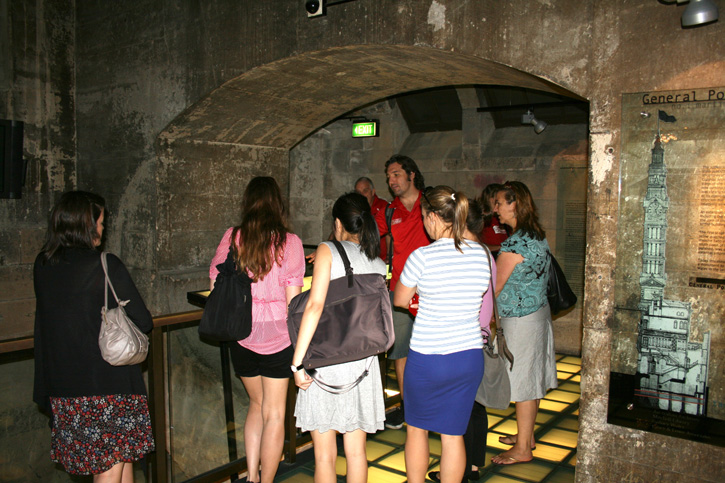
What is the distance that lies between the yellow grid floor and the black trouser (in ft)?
0.73

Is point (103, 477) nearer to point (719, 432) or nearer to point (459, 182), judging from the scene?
point (719, 432)

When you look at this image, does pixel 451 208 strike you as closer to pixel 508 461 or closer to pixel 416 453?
pixel 416 453

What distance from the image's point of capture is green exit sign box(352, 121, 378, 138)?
7766 millimetres

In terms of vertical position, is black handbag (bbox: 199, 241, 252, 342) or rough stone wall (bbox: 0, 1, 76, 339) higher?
rough stone wall (bbox: 0, 1, 76, 339)

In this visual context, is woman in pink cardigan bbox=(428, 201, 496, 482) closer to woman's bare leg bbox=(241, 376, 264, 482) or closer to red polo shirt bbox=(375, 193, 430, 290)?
red polo shirt bbox=(375, 193, 430, 290)

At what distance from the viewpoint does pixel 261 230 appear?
2.94 metres

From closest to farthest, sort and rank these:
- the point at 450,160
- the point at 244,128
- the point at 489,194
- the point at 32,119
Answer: the point at 489,194 → the point at 244,128 → the point at 32,119 → the point at 450,160

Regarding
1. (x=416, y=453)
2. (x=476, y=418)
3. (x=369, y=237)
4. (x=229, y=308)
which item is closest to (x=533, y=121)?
(x=476, y=418)

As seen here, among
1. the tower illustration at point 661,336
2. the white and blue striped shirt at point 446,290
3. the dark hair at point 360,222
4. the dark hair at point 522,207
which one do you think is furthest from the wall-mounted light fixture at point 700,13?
the dark hair at point 360,222

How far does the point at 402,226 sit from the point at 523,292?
103 centimetres

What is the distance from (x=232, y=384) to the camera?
3.97 meters

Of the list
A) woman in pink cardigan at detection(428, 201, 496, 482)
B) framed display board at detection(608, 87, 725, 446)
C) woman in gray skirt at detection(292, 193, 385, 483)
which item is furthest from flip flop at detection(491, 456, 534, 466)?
woman in gray skirt at detection(292, 193, 385, 483)

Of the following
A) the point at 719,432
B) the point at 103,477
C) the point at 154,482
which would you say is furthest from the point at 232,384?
the point at 719,432

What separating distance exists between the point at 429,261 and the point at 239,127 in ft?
12.6
